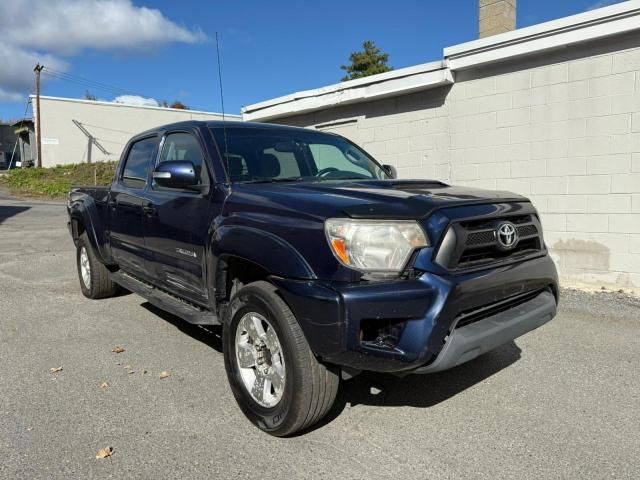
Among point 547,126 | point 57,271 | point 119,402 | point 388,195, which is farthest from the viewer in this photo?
point 57,271

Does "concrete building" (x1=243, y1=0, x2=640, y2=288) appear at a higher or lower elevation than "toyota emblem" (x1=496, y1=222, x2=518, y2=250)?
higher

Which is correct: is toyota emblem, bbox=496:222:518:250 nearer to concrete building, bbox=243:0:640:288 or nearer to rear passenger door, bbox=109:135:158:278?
Answer: rear passenger door, bbox=109:135:158:278

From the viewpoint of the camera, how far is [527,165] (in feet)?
23.2

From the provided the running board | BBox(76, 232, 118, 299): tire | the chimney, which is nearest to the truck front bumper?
the running board

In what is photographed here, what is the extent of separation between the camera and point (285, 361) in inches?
112

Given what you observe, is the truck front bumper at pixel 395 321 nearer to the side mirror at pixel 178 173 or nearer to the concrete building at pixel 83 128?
the side mirror at pixel 178 173

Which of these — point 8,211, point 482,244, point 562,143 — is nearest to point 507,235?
point 482,244

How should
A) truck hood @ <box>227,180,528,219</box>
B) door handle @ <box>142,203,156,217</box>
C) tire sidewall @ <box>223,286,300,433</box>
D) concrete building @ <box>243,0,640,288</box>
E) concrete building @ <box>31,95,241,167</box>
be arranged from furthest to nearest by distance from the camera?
1. concrete building @ <box>31,95,241,167</box>
2. concrete building @ <box>243,0,640,288</box>
3. door handle @ <box>142,203,156,217</box>
4. tire sidewall @ <box>223,286,300,433</box>
5. truck hood @ <box>227,180,528,219</box>

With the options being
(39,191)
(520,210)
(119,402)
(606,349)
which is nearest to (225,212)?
(119,402)

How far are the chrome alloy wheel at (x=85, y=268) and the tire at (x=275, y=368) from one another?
3.72m

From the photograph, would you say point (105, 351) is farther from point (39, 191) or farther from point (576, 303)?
point (39, 191)

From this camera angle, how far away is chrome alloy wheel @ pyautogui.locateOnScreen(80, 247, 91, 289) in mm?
6324

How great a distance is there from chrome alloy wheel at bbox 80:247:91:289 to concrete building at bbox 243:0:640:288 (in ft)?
16.3

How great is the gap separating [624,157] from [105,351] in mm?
6099
